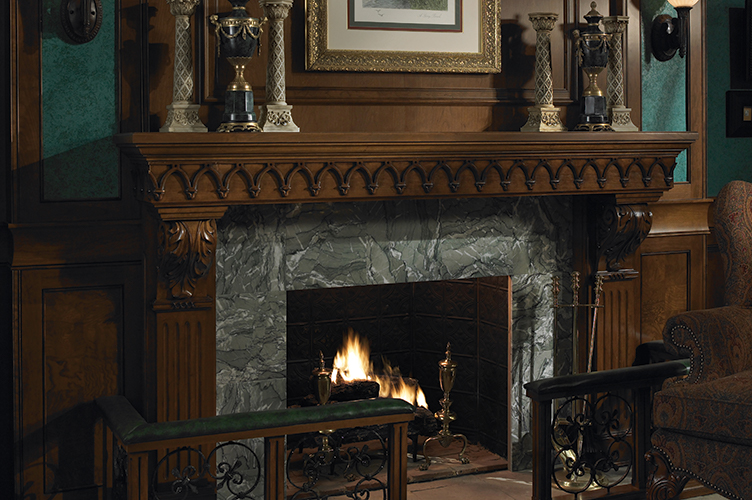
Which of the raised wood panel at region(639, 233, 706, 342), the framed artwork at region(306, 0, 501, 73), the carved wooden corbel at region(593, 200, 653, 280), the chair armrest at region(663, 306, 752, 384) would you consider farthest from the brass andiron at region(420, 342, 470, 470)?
the framed artwork at region(306, 0, 501, 73)

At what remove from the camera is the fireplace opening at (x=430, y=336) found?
391 centimetres

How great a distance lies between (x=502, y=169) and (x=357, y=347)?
1298 millimetres

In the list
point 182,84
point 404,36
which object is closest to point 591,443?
point 404,36

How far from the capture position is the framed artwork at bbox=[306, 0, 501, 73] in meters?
3.29

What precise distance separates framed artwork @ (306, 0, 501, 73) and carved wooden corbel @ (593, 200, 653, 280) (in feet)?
2.65

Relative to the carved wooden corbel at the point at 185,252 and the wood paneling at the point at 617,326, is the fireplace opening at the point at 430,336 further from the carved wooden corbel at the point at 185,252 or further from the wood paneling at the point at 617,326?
the carved wooden corbel at the point at 185,252

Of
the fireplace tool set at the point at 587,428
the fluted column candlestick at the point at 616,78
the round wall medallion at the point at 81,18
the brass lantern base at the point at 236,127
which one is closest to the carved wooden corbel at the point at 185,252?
the brass lantern base at the point at 236,127

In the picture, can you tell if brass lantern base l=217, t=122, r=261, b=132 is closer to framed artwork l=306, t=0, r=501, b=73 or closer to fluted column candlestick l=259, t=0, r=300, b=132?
fluted column candlestick l=259, t=0, r=300, b=132

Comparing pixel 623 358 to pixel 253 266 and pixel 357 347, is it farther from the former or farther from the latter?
pixel 253 266

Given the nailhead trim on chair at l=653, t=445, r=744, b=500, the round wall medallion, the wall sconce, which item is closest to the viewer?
the nailhead trim on chair at l=653, t=445, r=744, b=500

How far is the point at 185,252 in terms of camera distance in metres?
2.92

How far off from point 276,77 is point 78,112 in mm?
741

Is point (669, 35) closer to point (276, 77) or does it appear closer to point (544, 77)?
point (544, 77)

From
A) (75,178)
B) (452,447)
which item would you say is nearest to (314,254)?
(75,178)
